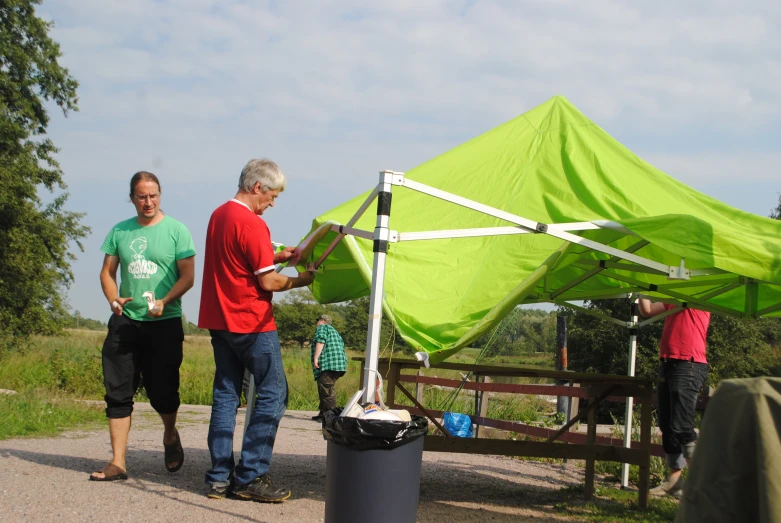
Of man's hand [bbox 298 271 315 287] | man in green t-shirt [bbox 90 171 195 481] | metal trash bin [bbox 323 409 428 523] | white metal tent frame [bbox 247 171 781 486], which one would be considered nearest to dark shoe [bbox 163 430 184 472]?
man in green t-shirt [bbox 90 171 195 481]

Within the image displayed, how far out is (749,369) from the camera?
28.1 meters

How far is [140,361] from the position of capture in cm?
562

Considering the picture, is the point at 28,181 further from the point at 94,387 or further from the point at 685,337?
the point at 685,337

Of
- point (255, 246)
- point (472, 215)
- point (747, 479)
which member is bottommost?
point (747, 479)

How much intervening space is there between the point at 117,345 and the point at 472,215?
2832 millimetres

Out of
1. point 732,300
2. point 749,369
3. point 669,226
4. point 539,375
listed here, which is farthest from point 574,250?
point 749,369

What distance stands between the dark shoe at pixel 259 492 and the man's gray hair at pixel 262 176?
1987 mm

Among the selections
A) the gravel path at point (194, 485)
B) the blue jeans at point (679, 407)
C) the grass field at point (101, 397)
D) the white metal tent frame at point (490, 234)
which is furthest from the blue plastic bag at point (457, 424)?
the white metal tent frame at point (490, 234)

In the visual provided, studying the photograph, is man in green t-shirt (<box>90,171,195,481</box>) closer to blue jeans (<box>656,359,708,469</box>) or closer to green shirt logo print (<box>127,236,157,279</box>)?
green shirt logo print (<box>127,236,157,279</box>)

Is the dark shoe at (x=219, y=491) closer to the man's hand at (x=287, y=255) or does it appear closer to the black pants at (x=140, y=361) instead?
the black pants at (x=140, y=361)

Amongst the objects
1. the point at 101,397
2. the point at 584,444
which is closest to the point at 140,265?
the point at 584,444

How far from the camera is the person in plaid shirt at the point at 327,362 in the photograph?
12422 millimetres

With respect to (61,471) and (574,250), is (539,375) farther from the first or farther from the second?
(61,471)

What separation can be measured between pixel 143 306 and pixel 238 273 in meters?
0.96
